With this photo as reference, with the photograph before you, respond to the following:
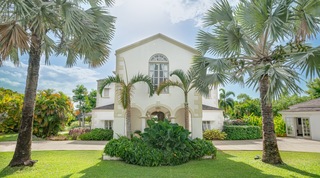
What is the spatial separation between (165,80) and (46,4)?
26.9ft

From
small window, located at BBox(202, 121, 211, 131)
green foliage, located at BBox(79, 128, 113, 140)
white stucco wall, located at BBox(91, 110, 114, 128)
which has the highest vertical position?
white stucco wall, located at BBox(91, 110, 114, 128)

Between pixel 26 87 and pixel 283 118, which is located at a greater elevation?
pixel 26 87

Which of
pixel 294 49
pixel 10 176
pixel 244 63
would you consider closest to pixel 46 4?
pixel 10 176

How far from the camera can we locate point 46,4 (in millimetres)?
7172

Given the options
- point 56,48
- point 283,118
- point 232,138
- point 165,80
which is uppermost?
point 56,48

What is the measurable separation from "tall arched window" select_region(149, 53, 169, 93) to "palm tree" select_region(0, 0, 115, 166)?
4.55 m

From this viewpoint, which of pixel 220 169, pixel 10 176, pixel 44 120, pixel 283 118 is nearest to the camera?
pixel 10 176

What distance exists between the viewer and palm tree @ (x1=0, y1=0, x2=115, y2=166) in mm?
6816

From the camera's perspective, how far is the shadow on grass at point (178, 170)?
23.5ft

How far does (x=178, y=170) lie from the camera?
7.81 meters

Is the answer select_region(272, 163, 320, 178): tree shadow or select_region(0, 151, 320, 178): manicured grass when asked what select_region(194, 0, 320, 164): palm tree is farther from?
select_region(0, 151, 320, 178): manicured grass

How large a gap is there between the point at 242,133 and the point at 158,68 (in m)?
12.7

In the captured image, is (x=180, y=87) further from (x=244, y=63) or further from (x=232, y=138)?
(x=232, y=138)

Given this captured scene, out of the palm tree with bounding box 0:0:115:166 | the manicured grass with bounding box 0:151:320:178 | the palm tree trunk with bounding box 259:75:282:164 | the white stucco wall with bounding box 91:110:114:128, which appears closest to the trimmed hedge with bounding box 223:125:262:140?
the manicured grass with bounding box 0:151:320:178
